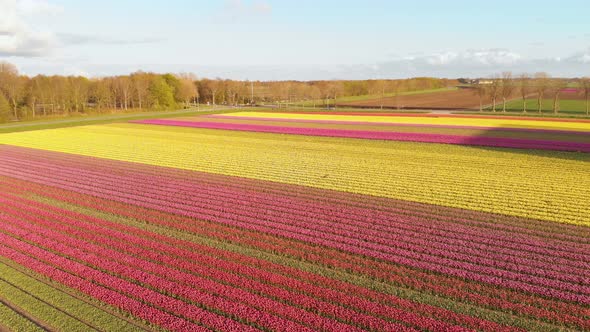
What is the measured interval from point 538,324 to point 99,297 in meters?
10.4

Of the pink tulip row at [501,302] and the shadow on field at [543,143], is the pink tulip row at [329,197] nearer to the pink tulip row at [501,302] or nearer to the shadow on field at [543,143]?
the pink tulip row at [501,302]

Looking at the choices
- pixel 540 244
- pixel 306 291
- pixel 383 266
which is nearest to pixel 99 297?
pixel 306 291

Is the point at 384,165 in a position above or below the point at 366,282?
above

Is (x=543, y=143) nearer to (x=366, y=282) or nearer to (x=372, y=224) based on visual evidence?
(x=372, y=224)

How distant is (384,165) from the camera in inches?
1093

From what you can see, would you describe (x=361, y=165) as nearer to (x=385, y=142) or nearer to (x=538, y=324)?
(x=385, y=142)

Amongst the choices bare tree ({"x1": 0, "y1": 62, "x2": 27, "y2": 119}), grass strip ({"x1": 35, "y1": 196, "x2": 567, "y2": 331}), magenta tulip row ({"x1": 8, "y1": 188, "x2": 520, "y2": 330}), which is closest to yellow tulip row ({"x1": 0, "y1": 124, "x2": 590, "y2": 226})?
grass strip ({"x1": 35, "y1": 196, "x2": 567, "y2": 331})

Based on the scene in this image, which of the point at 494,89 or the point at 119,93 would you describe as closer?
the point at 494,89

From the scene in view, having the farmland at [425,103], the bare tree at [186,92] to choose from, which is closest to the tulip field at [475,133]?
the farmland at [425,103]

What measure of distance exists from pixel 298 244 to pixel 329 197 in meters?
6.16

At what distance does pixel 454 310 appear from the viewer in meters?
10.1

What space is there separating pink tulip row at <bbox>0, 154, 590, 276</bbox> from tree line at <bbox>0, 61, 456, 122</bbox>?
210 ft

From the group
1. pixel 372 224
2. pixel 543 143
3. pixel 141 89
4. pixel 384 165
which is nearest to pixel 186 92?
pixel 141 89

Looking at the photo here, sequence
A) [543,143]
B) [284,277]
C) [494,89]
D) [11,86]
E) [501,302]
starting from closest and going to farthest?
[501,302], [284,277], [543,143], [494,89], [11,86]
